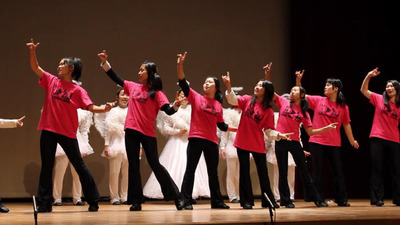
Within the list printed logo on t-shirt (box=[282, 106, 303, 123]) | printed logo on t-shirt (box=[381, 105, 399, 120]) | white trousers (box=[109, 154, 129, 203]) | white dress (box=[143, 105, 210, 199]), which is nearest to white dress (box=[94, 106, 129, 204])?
white trousers (box=[109, 154, 129, 203])

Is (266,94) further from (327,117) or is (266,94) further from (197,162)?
(327,117)

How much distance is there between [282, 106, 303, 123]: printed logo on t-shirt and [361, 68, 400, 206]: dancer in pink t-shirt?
1.01 m

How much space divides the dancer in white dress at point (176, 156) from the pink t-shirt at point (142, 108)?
197 centimetres

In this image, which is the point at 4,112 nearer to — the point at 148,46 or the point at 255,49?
the point at 148,46

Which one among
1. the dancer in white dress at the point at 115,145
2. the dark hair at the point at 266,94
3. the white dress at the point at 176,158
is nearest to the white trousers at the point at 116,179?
the dancer in white dress at the point at 115,145

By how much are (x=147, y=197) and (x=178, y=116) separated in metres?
1.40

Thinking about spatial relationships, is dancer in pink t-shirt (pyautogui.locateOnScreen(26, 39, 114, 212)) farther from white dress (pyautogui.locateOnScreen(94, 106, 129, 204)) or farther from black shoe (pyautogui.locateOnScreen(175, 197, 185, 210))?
white dress (pyautogui.locateOnScreen(94, 106, 129, 204))

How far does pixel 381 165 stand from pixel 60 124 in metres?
3.96

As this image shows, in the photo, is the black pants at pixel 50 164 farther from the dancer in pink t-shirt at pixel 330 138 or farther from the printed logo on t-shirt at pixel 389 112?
the printed logo on t-shirt at pixel 389 112

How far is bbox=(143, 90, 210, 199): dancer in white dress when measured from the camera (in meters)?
7.82

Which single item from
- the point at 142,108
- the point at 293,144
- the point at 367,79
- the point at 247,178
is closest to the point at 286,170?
the point at 293,144

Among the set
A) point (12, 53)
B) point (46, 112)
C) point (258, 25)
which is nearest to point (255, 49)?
point (258, 25)

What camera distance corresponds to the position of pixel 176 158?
26.1 ft

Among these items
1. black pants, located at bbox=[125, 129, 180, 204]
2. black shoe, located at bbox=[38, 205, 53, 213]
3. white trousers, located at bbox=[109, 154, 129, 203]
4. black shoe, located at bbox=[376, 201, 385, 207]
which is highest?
black pants, located at bbox=[125, 129, 180, 204]
